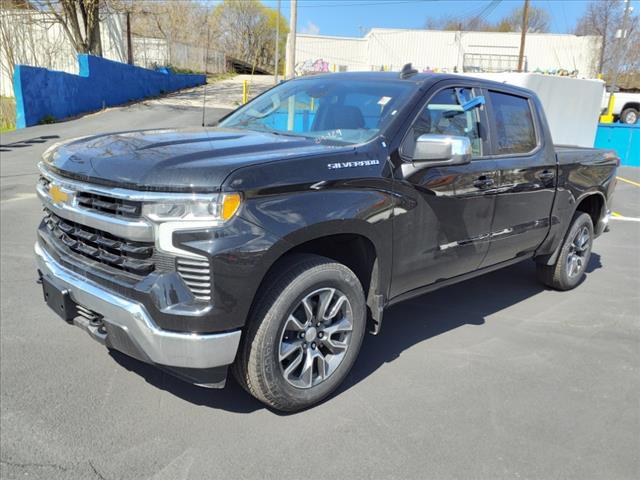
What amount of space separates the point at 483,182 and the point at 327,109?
4.11ft

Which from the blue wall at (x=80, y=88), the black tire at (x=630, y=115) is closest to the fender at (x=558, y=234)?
the blue wall at (x=80, y=88)

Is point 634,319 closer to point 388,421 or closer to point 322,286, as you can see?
point 388,421

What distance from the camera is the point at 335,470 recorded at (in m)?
2.68

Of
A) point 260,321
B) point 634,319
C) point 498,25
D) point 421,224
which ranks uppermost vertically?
point 498,25

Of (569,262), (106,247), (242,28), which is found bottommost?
(569,262)

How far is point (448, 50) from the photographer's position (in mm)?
58656

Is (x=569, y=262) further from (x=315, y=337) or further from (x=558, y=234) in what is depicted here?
(x=315, y=337)

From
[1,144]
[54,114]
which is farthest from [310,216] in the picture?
[54,114]

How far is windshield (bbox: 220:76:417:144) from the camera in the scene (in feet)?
11.6

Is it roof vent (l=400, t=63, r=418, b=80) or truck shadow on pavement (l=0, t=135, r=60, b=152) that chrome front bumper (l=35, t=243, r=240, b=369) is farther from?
truck shadow on pavement (l=0, t=135, r=60, b=152)

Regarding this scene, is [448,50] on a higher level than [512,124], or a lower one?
higher

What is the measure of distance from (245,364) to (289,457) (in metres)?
0.52

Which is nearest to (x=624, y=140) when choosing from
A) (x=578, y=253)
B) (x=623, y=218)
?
(x=623, y=218)

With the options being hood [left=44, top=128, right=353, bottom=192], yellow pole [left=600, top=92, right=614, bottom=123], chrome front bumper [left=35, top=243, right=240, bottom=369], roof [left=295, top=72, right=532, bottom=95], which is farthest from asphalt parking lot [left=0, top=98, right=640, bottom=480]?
yellow pole [left=600, top=92, right=614, bottom=123]
